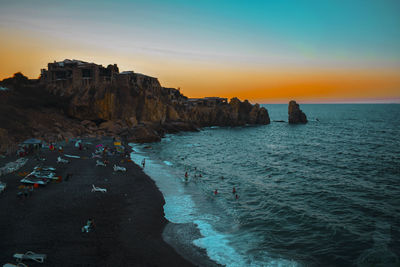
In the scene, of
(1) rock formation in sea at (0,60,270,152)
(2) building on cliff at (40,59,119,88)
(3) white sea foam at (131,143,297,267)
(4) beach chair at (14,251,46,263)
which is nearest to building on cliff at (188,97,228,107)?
(1) rock formation in sea at (0,60,270,152)

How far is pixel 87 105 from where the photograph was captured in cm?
6394

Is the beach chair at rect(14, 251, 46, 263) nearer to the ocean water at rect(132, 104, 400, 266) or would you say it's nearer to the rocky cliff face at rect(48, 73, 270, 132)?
the ocean water at rect(132, 104, 400, 266)

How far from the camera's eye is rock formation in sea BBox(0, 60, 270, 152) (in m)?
Answer: 52.2

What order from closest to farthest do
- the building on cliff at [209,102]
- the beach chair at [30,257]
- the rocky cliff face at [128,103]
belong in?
the beach chair at [30,257], the rocky cliff face at [128,103], the building on cliff at [209,102]

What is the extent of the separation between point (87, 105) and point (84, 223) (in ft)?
182

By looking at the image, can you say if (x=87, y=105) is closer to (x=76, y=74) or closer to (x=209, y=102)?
(x=76, y=74)

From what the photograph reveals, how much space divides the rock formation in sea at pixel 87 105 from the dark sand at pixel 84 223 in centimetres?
3013

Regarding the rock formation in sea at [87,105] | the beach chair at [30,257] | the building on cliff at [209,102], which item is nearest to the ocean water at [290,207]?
the beach chair at [30,257]

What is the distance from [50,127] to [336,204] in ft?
182

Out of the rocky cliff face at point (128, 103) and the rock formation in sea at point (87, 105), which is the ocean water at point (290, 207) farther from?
the rocky cliff face at point (128, 103)

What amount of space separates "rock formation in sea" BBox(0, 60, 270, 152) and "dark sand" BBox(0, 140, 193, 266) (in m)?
30.1

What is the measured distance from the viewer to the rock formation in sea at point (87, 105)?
171ft

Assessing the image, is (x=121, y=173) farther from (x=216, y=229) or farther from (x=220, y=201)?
(x=216, y=229)

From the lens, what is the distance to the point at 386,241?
1527cm
